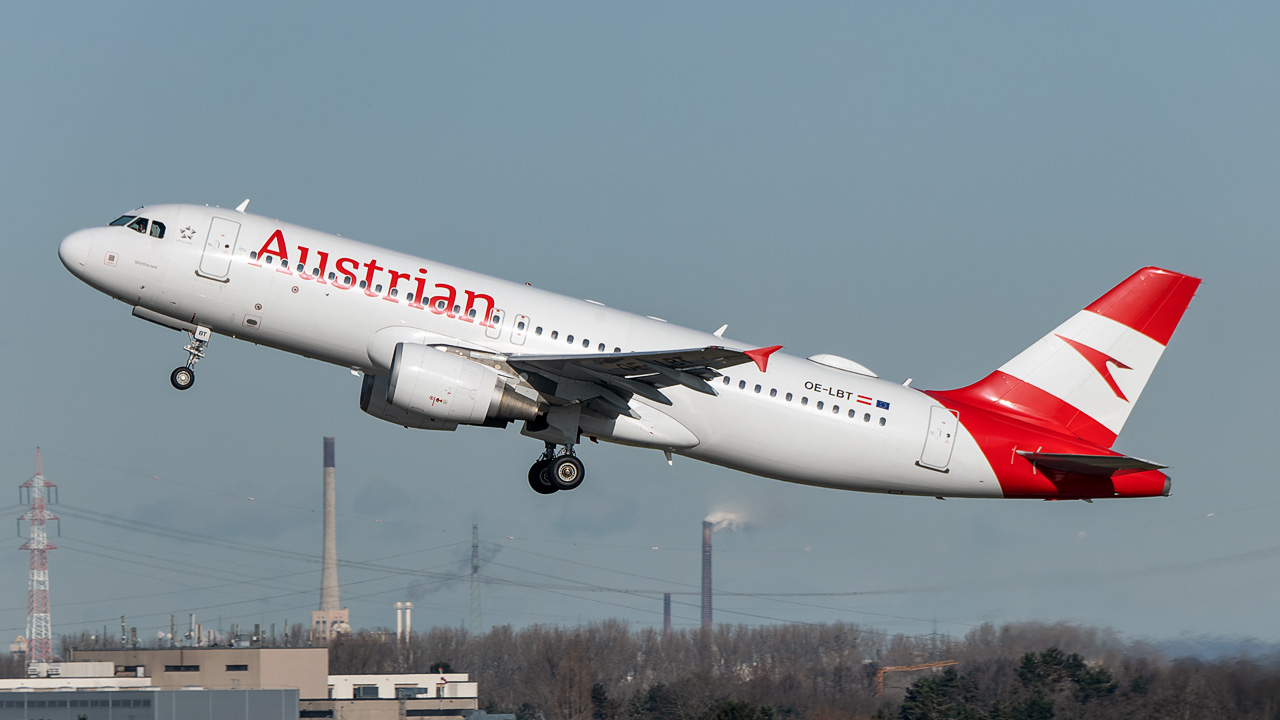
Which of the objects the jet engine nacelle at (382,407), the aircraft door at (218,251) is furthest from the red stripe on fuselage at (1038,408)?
the aircraft door at (218,251)

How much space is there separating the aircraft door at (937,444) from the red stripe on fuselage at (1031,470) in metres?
0.56

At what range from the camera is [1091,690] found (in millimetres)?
47094

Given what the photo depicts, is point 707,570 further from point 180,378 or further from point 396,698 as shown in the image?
point 180,378

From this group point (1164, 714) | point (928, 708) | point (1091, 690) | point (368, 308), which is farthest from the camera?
point (928, 708)

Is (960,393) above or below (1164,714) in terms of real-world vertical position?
above

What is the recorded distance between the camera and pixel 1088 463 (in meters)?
32.7

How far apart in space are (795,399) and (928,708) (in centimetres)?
2804

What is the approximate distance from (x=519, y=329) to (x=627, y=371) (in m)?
2.74

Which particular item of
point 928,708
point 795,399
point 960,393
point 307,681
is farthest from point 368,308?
point 307,681

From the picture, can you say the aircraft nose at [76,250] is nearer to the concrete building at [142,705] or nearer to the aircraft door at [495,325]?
the aircraft door at [495,325]

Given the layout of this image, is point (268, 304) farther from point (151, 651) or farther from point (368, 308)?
point (151, 651)

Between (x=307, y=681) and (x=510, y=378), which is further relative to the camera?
(x=307, y=681)

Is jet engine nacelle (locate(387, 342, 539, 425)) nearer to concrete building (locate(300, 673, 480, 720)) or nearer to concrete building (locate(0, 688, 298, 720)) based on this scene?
concrete building (locate(0, 688, 298, 720))

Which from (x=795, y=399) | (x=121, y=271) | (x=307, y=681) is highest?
(x=121, y=271)
